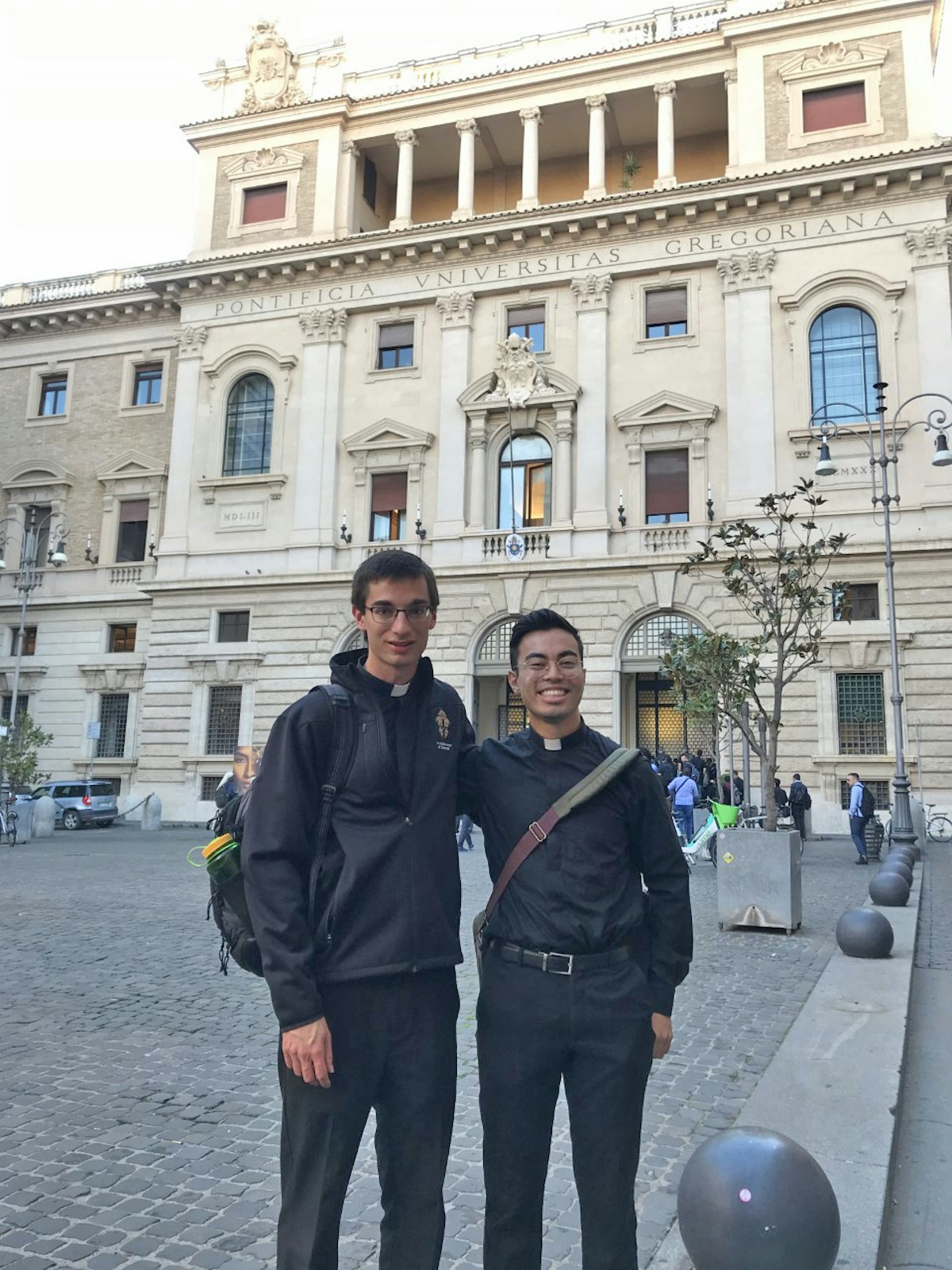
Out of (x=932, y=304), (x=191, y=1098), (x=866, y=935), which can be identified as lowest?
(x=191, y=1098)

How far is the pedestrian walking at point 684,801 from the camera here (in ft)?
57.6

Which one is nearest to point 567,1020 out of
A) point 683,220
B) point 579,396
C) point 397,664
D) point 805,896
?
point 397,664

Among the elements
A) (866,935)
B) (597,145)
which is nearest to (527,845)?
(866,935)

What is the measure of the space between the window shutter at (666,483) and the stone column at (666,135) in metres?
7.45

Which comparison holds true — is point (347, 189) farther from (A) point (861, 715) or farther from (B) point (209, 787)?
(A) point (861, 715)

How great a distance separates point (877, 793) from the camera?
2219cm

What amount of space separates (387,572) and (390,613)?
0.12 metres

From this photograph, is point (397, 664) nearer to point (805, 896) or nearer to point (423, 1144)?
point (423, 1144)

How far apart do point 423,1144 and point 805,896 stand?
36.3 feet

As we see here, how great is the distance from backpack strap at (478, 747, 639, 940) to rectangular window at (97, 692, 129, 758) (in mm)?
29185

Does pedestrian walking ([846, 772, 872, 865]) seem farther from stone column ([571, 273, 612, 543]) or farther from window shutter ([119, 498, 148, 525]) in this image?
window shutter ([119, 498, 148, 525])

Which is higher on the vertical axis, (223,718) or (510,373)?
(510,373)

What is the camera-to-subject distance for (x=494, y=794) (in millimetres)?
2875

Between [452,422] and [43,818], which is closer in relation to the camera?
[43,818]
